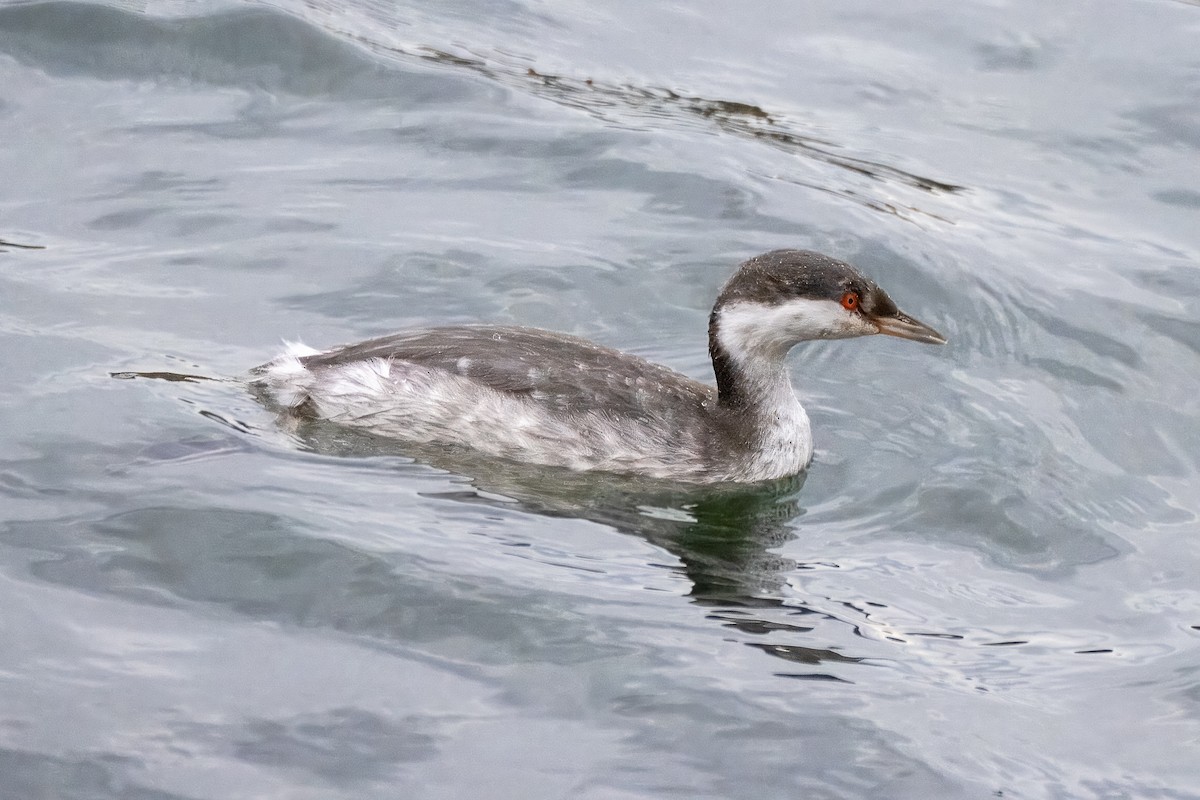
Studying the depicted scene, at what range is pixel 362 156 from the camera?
10.3m

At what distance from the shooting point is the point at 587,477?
23.7 ft

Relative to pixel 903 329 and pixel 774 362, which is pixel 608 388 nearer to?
pixel 774 362

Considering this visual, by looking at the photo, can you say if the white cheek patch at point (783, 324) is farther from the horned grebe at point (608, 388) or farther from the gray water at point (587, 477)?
the gray water at point (587, 477)

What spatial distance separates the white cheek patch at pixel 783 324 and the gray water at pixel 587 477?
26.1 inches

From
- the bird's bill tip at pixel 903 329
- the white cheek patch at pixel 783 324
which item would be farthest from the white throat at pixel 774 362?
the bird's bill tip at pixel 903 329

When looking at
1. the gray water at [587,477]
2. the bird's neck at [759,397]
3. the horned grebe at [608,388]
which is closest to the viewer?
the gray water at [587,477]

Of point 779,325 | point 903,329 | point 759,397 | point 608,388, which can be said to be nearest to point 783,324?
point 779,325

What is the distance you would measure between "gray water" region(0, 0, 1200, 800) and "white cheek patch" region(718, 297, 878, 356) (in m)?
0.66

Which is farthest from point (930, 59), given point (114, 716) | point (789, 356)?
point (114, 716)

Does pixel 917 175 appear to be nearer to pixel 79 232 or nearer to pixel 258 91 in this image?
pixel 258 91

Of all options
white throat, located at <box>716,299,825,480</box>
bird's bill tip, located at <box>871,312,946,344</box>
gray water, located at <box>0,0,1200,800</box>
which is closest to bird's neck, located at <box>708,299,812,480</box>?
white throat, located at <box>716,299,825,480</box>

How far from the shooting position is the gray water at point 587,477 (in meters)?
5.45

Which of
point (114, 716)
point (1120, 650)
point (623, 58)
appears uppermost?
point (623, 58)

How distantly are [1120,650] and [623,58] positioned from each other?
686 centimetres
